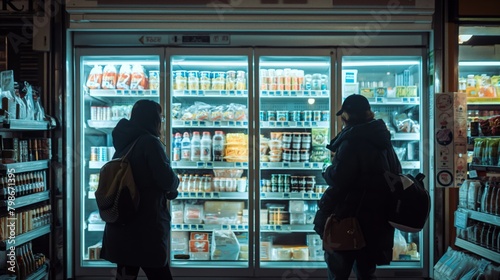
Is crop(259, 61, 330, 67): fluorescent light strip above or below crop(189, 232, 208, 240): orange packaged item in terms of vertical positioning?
above

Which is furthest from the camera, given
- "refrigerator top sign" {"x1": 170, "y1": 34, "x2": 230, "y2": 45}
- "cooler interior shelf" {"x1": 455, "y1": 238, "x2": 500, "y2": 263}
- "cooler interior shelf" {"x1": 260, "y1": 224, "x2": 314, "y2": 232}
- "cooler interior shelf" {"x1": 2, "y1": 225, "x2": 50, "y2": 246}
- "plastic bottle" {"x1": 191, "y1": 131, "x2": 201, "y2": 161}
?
"plastic bottle" {"x1": 191, "y1": 131, "x2": 201, "y2": 161}

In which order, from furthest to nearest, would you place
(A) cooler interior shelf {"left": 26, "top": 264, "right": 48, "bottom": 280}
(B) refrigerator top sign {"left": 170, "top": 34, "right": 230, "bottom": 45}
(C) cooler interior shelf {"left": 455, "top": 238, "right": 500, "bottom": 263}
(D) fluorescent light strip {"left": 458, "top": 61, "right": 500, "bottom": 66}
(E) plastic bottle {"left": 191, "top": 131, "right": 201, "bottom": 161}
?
(D) fluorescent light strip {"left": 458, "top": 61, "right": 500, "bottom": 66}, (E) plastic bottle {"left": 191, "top": 131, "right": 201, "bottom": 161}, (B) refrigerator top sign {"left": 170, "top": 34, "right": 230, "bottom": 45}, (A) cooler interior shelf {"left": 26, "top": 264, "right": 48, "bottom": 280}, (C) cooler interior shelf {"left": 455, "top": 238, "right": 500, "bottom": 263}

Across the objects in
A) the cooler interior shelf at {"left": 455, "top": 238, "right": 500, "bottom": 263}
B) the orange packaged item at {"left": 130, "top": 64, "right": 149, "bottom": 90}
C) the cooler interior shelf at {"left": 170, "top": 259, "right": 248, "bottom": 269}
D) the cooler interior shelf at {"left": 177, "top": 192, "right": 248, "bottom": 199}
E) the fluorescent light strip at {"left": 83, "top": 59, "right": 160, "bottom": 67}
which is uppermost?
the fluorescent light strip at {"left": 83, "top": 59, "right": 160, "bottom": 67}

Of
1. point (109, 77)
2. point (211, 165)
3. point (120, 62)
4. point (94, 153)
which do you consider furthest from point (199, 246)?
point (120, 62)

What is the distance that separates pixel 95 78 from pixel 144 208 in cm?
191

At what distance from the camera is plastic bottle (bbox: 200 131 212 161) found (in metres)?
4.40

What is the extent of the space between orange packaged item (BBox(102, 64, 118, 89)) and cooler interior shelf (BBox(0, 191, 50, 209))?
3.72 feet

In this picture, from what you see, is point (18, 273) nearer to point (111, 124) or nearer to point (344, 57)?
point (111, 124)

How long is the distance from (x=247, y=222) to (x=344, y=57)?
1826 millimetres

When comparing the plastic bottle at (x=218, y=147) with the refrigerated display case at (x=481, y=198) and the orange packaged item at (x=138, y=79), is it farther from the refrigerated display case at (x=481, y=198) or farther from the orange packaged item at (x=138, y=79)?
the refrigerated display case at (x=481, y=198)

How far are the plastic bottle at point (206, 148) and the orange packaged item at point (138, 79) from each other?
773mm

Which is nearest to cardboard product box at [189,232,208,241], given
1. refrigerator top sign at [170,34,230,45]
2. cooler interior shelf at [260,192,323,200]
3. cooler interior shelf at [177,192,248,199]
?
cooler interior shelf at [177,192,248,199]

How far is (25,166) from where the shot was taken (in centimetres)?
349

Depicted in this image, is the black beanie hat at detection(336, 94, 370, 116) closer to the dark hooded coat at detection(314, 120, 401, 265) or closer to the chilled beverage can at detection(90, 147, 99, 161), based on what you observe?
the dark hooded coat at detection(314, 120, 401, 265)
